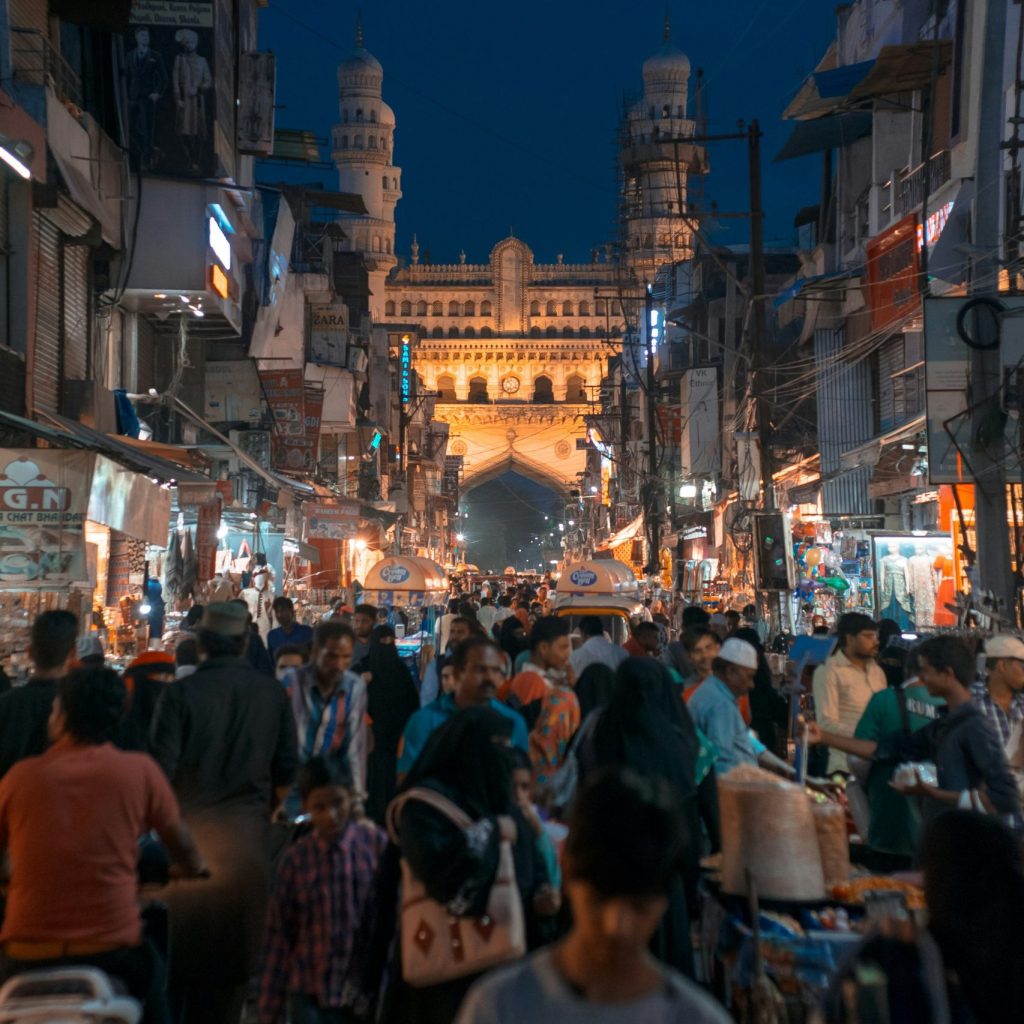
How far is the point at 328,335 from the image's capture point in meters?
34.0

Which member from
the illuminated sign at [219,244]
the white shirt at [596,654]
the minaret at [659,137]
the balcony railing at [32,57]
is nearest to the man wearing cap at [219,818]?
the white shirt at [596,654]

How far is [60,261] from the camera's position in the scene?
14.0m

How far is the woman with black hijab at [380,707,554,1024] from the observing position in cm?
362

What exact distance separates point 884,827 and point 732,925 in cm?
118

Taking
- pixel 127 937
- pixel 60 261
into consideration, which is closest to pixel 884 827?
pixel 127 937

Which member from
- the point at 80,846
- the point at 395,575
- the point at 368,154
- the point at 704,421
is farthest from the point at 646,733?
the point at 368,154

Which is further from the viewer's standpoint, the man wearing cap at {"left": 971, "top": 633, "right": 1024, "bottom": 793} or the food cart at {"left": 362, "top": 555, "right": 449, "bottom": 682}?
the food cart at {"left": 362, "top": 555, "right": 449, "bottom": 682}

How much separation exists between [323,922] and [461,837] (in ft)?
1.99

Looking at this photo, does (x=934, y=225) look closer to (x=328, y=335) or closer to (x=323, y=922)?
(x=323, y=922)

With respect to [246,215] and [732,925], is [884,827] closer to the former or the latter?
[732,925]

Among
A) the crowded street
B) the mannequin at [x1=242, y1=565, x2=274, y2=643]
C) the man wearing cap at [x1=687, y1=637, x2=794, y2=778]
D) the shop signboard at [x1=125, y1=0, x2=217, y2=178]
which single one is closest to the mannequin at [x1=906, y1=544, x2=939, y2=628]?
the crowded street

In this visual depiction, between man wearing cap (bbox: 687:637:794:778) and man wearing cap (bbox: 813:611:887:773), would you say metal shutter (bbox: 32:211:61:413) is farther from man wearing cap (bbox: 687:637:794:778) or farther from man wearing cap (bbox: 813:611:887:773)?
man wearing cap (bbox: 687:637:794:778)

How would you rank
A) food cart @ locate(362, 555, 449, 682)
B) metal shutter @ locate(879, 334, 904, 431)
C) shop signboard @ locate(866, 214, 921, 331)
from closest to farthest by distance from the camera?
shop signboard @ locate(866, 214, 921, 331), food cart @ locate(362, 555, 449, 682), metal shutter @ locate(879, 334, 904, 431)

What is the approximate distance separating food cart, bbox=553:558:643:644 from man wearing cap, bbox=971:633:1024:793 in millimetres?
10053
